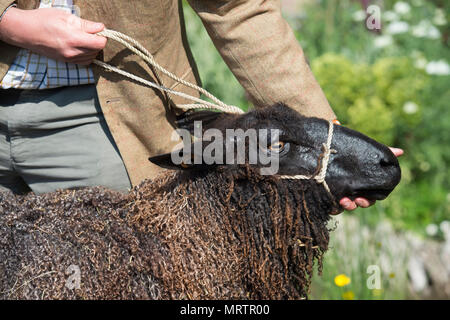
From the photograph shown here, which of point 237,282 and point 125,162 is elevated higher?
point 125,162

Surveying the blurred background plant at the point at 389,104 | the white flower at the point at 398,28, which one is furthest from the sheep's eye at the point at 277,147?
the white flower at the point at 398,28

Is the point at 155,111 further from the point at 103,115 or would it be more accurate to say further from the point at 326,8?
the point at 326,8

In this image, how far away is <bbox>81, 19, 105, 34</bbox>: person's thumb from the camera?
1.92 metres

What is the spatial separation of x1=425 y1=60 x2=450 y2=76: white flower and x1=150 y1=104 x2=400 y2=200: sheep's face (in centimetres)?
357

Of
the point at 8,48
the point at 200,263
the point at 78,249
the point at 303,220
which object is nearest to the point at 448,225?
the point at 303,220

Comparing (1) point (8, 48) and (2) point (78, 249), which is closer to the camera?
(2) point (78, 249)

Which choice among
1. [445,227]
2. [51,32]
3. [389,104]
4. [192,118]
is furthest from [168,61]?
[389,104]

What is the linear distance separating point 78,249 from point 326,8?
5892 millimetres

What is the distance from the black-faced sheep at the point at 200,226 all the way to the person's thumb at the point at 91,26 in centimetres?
59

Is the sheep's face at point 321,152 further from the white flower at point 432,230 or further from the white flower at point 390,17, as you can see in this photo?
the white flower at point 390,17

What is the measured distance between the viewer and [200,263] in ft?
6.32

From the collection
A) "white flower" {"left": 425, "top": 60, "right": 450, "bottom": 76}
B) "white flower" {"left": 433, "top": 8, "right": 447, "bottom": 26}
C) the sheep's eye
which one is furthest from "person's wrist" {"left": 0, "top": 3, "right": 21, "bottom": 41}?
"white flower" {"left": 433, "top": 8, "right": 447, "bottom": 26}

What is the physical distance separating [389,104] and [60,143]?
12.9 ft

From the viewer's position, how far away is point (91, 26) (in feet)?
6.32
